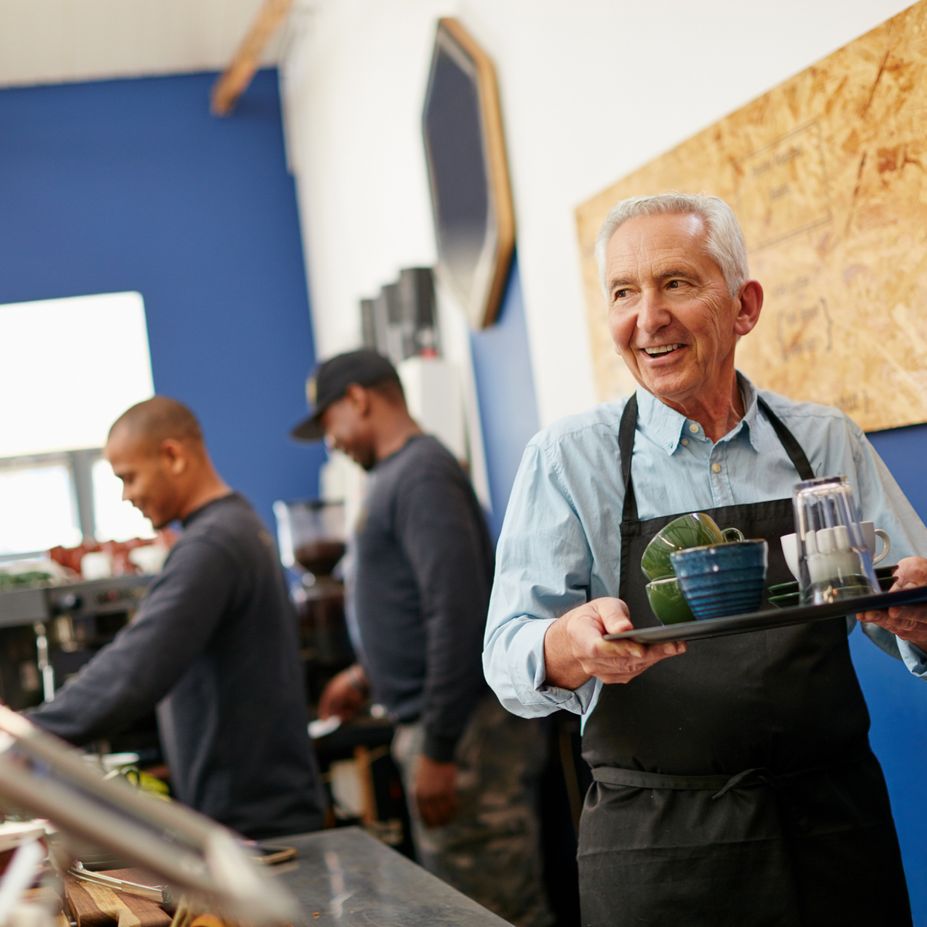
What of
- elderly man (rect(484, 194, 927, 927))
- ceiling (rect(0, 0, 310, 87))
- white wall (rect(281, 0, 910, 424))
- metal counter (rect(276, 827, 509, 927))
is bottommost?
metal counter (rect(276, 827, 509, 927))

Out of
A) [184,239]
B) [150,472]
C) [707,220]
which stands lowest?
[150,472]

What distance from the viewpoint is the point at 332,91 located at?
6.21 metres

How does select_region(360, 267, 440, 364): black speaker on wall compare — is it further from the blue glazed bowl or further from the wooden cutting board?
the blue glazed bowl

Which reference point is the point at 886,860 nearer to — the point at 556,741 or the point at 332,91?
the point at 556,741

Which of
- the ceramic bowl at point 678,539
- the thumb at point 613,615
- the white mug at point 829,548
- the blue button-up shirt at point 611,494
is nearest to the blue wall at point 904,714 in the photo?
the blue button-up shirt at point 611,494

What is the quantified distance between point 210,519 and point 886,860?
1642 millimetres

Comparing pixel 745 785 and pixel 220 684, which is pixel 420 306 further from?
pixel 745 785

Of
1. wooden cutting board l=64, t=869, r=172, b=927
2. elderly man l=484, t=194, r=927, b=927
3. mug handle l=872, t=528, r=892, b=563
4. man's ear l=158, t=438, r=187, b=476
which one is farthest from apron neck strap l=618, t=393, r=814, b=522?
man's ear l=158, t=438, r=187, b=476

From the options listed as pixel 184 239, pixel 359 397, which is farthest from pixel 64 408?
pixel 359 397

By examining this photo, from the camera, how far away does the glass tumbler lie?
4.77ft

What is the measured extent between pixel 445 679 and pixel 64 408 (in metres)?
4.26

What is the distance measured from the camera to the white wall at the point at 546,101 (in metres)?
2.63

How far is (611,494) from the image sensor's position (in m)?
1.76

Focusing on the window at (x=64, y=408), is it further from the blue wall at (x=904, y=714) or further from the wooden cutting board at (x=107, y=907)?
the wooden cutting board at (x=107, y=907)
